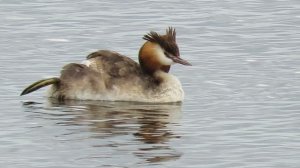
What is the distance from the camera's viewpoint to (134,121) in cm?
1692

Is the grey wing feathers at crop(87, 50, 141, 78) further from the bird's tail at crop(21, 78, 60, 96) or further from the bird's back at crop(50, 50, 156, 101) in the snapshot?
the bird's tail at crop(21, 78, 60, 96)

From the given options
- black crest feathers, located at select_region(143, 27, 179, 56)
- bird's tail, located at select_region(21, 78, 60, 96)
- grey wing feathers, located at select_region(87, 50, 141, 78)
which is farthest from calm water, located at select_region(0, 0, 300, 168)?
black crest feathers, located at select_region(143, 27, 179, 56)

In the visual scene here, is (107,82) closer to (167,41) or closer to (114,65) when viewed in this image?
(114,65)

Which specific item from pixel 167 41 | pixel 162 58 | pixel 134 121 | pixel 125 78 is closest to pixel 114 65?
pixel 125 78

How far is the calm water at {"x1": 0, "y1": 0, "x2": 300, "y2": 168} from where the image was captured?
1470 centimetres

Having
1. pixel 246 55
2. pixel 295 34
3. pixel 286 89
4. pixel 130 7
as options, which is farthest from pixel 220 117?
pixel 130 7

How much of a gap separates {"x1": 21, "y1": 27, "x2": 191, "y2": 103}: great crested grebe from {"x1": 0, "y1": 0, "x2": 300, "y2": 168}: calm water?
0.83 feet

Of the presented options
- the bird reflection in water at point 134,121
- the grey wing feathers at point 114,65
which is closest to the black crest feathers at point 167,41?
the grey wing feathers at point 114,65

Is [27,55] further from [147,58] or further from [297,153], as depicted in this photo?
[297,153]

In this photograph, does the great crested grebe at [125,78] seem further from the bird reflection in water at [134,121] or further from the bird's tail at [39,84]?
the bird reflection in water at [134,121]

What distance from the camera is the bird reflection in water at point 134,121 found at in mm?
14938

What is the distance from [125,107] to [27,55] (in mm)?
3466

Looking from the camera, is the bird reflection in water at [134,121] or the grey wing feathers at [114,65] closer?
the bird reflection in water at [134,121]

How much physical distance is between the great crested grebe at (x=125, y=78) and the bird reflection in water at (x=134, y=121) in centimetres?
18
